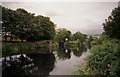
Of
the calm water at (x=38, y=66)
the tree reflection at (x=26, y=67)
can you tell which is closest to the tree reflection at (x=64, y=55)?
the calm water at (x=38, y=66)

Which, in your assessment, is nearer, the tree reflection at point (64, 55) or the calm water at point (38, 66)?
the calm water at point (38, 66)

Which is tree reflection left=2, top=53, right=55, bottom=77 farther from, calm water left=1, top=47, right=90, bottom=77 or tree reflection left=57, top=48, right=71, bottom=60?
tree reflection left=57, top=48, right=71, bottom=60

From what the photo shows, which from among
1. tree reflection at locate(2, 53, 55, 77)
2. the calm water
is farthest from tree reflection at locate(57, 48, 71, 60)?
tree reflection at locate(2, 53, 55, 77)

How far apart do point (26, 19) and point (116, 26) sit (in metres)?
23.3

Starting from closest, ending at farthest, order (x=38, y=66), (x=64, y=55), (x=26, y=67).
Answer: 1. (x=26, y=67)
2. (x=38, y=66)
3. (x=64, y=55)

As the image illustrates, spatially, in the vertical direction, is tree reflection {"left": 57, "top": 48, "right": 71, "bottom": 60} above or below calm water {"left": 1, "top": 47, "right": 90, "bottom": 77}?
below

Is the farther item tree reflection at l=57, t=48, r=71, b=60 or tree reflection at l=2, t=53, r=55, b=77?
tree reflection at l=57, t=48, r=71, b=60

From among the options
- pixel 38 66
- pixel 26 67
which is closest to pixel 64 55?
pixel 38 66

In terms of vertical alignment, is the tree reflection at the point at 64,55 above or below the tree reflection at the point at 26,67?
below

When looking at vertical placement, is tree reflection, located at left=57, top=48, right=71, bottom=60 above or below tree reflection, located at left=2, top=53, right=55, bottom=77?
below

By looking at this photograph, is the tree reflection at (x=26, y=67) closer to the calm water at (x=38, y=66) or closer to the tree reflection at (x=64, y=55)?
the calm water at (x=38, y=66)

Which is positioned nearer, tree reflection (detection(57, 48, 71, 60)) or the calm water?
the calm water

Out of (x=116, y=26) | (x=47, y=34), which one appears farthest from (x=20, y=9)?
(x=116, y=26)

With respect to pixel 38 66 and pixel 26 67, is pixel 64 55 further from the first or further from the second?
pixel 26 67
